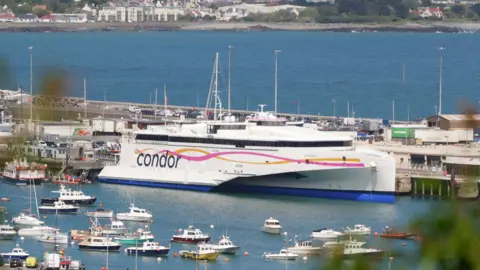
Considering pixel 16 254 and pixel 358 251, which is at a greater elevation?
pixel 358 251

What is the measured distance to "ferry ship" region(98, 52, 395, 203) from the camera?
2402 centimetres

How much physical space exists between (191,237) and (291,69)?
189ft

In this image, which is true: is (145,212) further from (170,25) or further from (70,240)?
(170,25)

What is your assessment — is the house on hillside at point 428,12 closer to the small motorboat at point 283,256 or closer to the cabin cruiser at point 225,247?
the cabin cruiser at point 225,247

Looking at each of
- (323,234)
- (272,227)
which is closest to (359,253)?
(323,234)

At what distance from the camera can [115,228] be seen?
19375 millimetres

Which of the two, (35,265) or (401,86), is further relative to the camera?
(401,86)

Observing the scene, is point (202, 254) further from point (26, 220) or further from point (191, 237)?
point (26, 220)

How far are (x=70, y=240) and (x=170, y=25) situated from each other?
124m

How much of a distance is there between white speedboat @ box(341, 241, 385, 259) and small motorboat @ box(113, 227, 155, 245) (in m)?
14.4

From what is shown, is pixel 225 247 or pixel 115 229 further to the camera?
pixel 115 229

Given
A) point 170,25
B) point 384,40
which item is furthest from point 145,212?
point 170,25

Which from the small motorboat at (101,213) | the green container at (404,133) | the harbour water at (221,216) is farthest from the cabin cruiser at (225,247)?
the green container at (404,133)

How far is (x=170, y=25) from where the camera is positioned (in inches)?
5586
